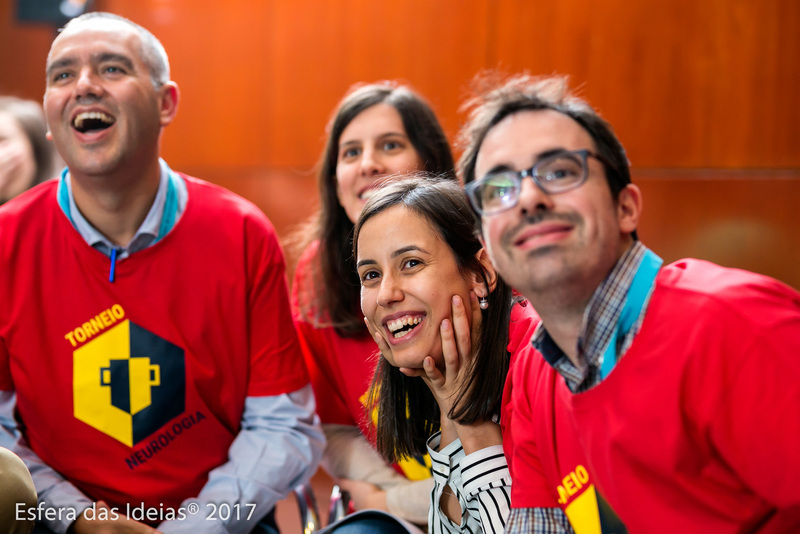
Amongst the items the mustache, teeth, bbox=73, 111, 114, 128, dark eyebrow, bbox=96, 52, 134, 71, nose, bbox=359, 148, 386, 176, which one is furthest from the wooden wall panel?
the mustache

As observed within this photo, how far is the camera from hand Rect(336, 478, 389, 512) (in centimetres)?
189

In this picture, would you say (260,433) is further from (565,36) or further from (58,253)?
(565,36)

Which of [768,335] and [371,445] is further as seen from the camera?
[371,445]

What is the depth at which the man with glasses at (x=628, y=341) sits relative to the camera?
0.94 metres

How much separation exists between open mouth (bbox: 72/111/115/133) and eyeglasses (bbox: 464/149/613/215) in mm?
1124

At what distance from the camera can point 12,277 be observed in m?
1.83

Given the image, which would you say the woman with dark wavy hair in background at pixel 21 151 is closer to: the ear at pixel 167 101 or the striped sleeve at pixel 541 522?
the ear at pixel 167 101

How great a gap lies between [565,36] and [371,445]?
73.6 inches

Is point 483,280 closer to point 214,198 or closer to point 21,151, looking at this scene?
point 214,198

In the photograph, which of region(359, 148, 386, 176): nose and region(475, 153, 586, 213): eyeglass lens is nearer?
region(475, 153, 586, 213): eyeglass lens

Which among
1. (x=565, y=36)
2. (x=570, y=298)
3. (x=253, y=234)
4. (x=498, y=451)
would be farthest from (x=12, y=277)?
(x=565, y=36)

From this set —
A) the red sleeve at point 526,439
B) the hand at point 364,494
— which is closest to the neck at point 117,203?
the hand at point 364,494

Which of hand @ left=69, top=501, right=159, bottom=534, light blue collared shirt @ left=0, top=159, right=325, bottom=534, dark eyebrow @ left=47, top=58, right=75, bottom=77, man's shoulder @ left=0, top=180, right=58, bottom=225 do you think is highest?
dark eyebrow @ left=47, top=58, right=75, bottom=77

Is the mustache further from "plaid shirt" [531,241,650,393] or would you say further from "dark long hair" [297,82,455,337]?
"dark long hair" [297,82,455,337]
